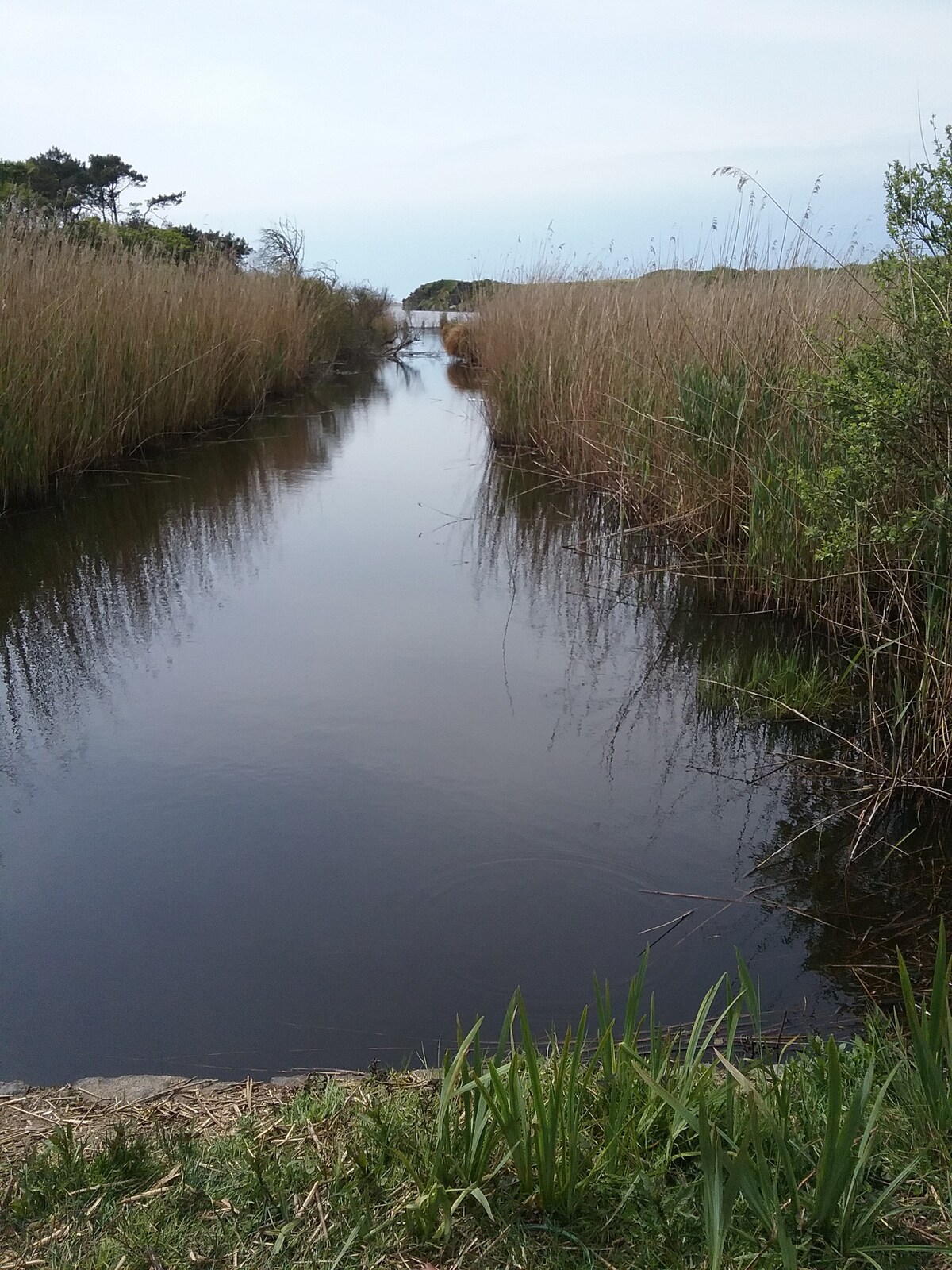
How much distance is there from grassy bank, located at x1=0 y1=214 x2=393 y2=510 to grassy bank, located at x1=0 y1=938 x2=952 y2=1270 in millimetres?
5063

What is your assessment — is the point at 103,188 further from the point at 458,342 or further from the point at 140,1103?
the point at 140,1103

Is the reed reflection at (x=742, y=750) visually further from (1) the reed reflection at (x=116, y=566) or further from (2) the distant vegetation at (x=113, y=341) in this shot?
(2) the distant vegetation at (x=113, y=341)

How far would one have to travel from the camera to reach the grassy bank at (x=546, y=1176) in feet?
4.14

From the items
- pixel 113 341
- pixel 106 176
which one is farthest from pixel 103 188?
pixel 113 341

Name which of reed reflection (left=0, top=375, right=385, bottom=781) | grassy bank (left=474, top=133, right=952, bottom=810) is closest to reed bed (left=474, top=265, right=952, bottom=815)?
grassy bank (left=474, top=133, right=952, bottom=810)

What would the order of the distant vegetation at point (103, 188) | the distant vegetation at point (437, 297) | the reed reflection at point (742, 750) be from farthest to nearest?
the distant vegetation at point (437, 297), the distant vegetation at point (103, 188), the reed reflection at point (742, 750)

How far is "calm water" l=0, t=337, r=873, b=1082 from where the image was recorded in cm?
207

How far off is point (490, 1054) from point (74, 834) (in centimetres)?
135

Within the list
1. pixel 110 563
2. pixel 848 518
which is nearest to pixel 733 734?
pixel 848 518

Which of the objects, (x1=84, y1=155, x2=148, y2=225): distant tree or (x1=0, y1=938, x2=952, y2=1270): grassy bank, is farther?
(x1=84, y1=155, x2=148, y2=225): distant tree

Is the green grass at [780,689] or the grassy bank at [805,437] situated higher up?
the grassy bank at [805,437]

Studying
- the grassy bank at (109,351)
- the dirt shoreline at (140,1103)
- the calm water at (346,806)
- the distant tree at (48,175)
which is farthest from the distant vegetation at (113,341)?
the dirt shoreline at (140,1103)

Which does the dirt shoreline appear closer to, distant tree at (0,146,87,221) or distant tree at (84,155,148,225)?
distant tree at (0,146,87,221)

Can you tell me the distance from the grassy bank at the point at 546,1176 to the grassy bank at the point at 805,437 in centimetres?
149
